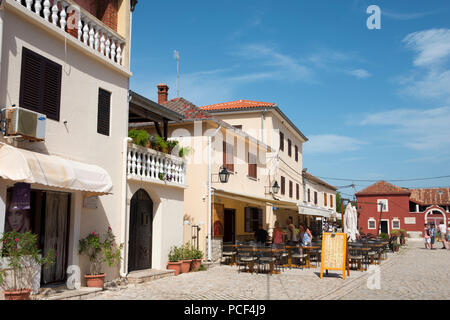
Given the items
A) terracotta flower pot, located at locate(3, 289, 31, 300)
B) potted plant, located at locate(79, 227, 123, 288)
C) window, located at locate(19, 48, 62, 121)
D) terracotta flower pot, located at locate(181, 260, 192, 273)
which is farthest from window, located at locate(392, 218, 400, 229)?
terracotta flower pot, located at locate(3, 289, 31, 300)

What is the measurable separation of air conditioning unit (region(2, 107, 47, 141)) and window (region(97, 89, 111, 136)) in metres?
2.65

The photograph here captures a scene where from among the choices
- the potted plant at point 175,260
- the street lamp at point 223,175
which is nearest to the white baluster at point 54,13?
the potted plant at point 175,260

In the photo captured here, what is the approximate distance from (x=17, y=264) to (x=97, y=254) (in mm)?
2758

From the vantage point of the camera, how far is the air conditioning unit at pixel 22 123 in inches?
307

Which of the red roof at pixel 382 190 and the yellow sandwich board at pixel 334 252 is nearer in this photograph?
the yellow sandwich board at pixel 334 252

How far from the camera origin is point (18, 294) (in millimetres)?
7551

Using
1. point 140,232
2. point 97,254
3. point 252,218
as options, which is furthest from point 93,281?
point 252,218

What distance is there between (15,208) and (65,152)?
1887 millimetres

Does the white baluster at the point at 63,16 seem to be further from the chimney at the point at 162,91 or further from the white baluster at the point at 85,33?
the chimney at the point at 162,91

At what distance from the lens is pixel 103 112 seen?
1110 cm

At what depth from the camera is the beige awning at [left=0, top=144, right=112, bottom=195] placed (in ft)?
24.3

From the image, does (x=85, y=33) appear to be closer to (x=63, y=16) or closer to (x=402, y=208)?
(x=63, y=16)

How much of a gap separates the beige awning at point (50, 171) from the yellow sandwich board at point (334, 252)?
691cm
